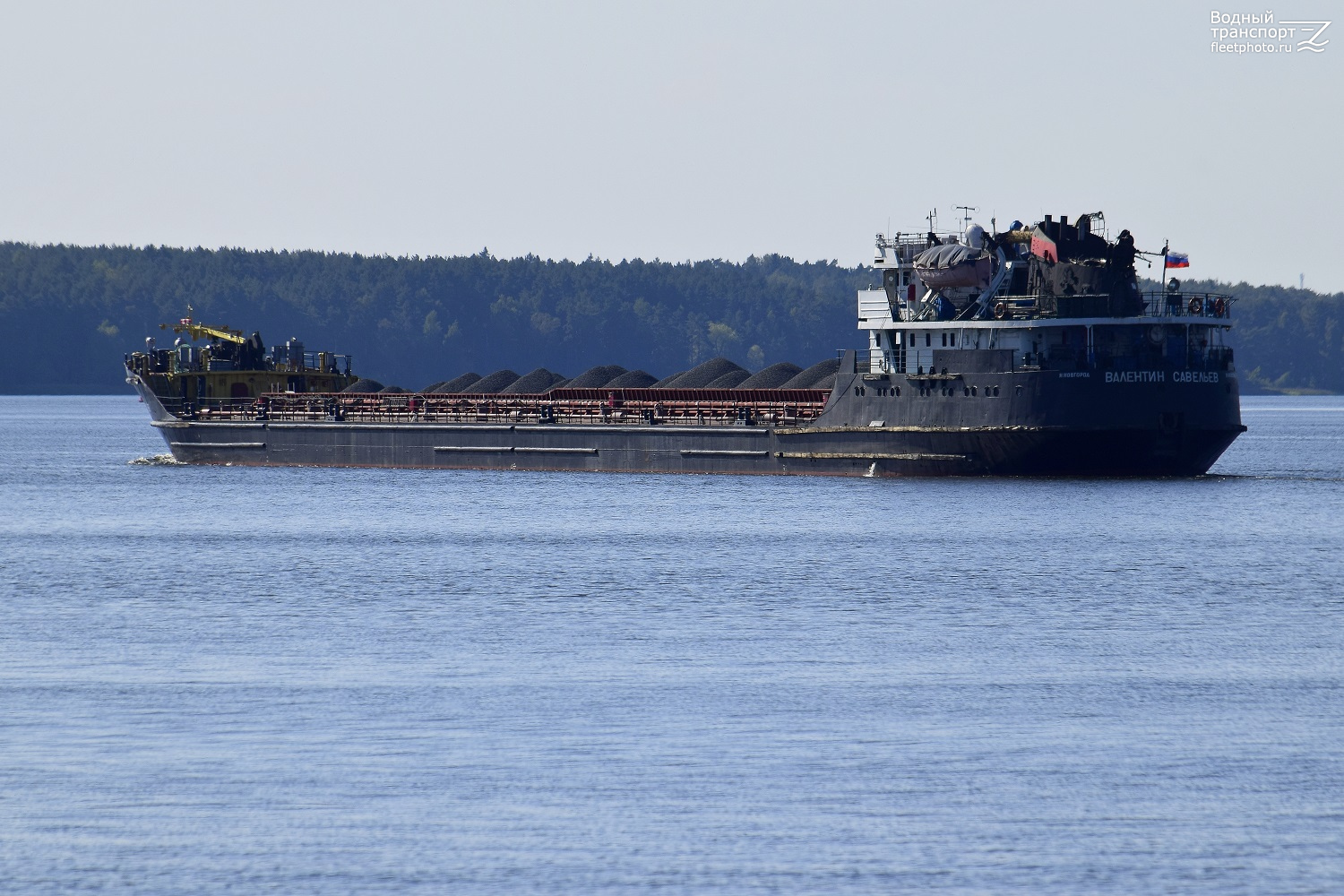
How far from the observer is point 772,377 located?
7938 cm

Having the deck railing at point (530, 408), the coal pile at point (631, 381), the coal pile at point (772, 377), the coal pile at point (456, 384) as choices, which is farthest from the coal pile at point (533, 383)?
the coal pile at point (772, 377)

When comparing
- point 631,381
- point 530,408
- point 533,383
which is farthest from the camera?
point 533,383

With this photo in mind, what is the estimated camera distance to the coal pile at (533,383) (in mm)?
87750

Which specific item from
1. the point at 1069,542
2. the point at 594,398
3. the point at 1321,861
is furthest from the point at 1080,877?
the point at 594,398

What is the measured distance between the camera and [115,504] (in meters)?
63.9

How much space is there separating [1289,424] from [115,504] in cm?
11521

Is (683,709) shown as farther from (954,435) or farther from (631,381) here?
(631,381)

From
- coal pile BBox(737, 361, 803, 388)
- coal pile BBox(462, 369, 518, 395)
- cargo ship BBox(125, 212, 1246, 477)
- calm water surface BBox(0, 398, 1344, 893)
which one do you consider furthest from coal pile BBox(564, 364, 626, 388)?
calm water surface BBox(0, 398, 1344, 893)

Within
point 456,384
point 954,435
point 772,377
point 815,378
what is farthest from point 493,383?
point 954,435

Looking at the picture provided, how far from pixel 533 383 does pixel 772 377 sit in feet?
45.9

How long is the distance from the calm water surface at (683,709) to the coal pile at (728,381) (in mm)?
30442

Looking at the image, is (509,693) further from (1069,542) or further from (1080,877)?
(1069,542)

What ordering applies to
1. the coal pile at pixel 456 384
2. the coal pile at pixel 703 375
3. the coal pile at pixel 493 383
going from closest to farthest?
the coal pile at pixel 703 375, the coal pile at pixel 493 383, the coal pile at pixel 456 384

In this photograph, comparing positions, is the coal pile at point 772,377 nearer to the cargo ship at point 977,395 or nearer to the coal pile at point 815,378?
the coal pile at point 815,378
